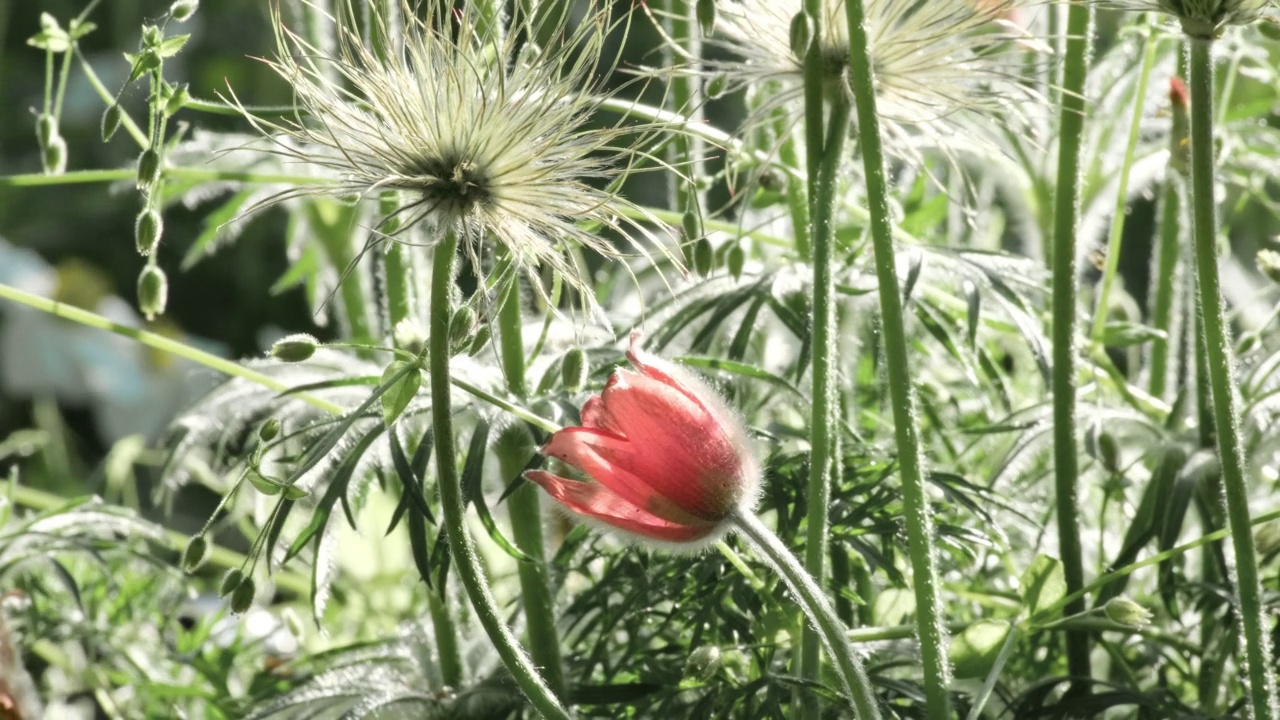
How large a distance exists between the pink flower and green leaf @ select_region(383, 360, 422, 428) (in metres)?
0.05

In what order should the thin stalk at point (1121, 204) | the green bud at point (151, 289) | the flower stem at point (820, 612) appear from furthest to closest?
the thin stalk at point (1121, 204) < the green bud at point (151, 289) < the flower stem at point (820, 612)

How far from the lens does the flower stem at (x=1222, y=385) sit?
1.31 feet

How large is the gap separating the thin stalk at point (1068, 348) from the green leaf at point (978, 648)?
2.5 inches

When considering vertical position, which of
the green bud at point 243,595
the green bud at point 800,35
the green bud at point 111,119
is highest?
the green bud at point 800,35

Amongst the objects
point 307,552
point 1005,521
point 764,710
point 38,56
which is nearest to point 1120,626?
point 764,710

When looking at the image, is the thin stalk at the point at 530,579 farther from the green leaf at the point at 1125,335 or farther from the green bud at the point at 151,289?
the green leaf at the point at 1125,335

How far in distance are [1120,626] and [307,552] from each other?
68cm

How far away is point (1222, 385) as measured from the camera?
1.35 feet

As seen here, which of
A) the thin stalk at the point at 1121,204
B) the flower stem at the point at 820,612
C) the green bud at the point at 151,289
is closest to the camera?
the flower stem at the point at 820,612

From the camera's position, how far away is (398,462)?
0.42 metres

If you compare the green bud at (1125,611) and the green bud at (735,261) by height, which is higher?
the green bud at (735,261)

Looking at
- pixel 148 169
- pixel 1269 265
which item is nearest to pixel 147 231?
pixel 148 169

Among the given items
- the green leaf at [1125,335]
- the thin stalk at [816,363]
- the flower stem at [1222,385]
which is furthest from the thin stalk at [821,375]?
the green leaf at [1125,335]

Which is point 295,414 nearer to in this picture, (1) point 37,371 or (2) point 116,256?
(1) point 37,371
